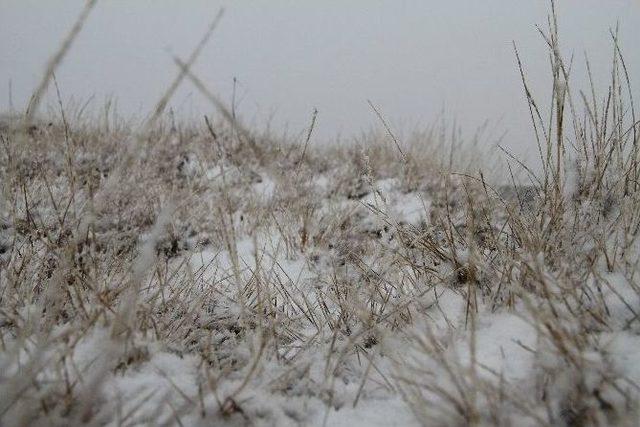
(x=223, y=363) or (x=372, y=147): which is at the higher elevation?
(x=372, y=147)

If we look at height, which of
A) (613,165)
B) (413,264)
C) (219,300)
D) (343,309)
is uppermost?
(613,165)

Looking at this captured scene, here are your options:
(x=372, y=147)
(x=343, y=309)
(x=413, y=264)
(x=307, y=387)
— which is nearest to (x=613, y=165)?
(x=413, y=264)

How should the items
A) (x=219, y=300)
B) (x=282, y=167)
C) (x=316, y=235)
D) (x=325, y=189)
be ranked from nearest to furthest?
(x=219, y=300), (x=316, y=235), (x=325, y=189), (x=282, y=167)

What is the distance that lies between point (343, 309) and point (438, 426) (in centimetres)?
52

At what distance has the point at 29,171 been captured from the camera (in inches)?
114

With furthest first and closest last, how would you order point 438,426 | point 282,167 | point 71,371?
point 282,167 → point 71,371 → point 438,426

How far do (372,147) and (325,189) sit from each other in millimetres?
1343

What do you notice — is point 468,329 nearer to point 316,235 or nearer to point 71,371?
point 71,371

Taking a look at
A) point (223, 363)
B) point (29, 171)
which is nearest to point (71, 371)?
point (223, 363)

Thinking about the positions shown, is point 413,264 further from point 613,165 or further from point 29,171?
point 29,171

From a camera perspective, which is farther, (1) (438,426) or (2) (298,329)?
(2) (298,329)

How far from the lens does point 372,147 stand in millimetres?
4637

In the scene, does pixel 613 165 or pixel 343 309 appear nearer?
pixel 343 309

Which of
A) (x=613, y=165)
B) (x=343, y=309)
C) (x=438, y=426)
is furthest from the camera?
(x=613, y=165)
